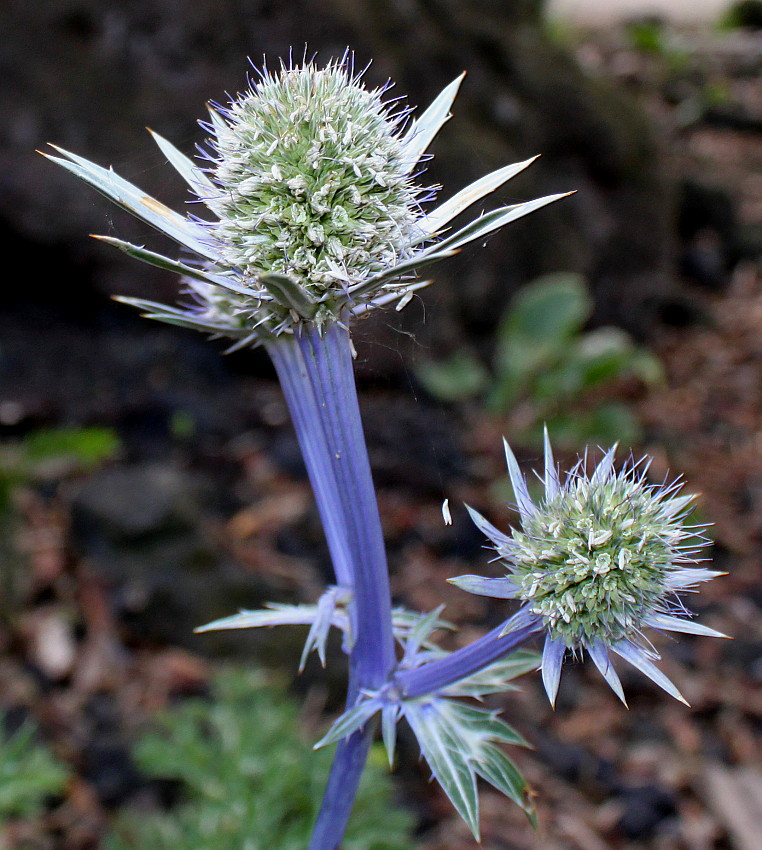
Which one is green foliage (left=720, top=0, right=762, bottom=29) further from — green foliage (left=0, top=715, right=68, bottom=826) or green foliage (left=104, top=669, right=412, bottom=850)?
green foliage (left=0, top=715, right=68, bottom=826)

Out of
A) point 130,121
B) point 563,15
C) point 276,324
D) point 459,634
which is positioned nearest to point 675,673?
point 459,634

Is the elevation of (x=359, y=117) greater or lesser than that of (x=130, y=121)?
lesser

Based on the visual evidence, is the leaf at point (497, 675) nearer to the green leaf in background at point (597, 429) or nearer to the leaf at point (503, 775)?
the leaf at point (503, 775)

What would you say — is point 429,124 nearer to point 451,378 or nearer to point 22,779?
point 22,779

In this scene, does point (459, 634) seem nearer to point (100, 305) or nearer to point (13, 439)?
point (13, 439)

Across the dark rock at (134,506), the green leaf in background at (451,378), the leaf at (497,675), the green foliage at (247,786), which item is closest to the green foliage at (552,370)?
the green leaf in background at (451,378)

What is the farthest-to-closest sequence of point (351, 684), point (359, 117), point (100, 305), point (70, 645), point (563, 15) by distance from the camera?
point (563, 15)
point (100, 305)
point (70, 645)
point (351, 684)
point (359, 117)
